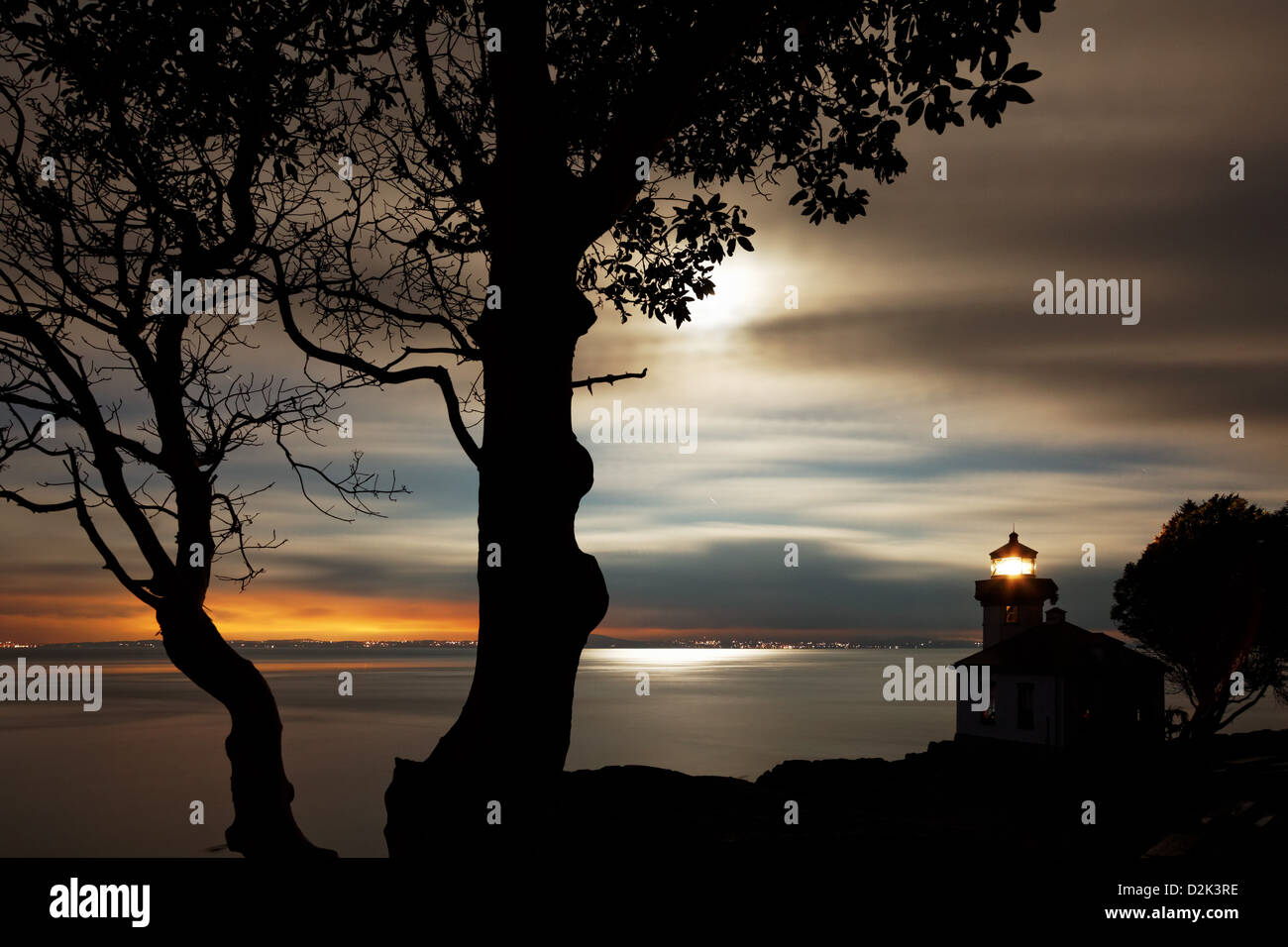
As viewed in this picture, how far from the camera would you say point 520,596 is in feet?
20.9

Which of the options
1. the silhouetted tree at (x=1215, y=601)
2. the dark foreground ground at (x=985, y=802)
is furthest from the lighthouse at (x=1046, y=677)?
the silhouetted tree at (x=1215, y=601)

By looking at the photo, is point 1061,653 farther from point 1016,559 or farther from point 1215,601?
point 1215,601

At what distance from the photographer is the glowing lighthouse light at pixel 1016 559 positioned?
31.2m

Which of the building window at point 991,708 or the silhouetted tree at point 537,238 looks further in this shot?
the building window at point 991,708

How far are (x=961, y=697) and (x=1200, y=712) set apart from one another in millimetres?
10045

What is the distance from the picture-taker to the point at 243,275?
8.67m

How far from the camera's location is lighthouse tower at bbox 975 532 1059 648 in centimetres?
3136

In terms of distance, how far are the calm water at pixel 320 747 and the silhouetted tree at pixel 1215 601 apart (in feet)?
111

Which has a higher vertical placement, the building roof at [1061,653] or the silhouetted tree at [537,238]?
the silhouetted tree at [537,238]

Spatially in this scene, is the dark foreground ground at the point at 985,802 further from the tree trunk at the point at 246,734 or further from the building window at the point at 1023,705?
the tree trunk at the point at 246,734

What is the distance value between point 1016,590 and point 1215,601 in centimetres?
1112
